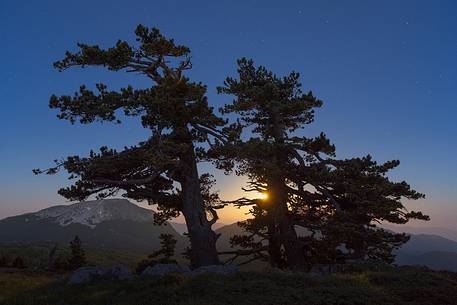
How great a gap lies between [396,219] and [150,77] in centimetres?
1886

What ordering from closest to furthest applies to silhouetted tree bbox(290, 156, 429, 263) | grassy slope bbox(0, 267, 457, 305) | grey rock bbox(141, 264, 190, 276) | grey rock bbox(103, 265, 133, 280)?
1. grassy slope bbox(0, 267, 457, 305)
2. grey rock bbox(141, 264, 190, 276)
3. grey rock bbox(103, 265, 133, 280)
4. silhouetted tree bbox(290, 156, 429, 263)

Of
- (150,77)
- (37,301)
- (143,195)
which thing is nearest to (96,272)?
(37,301)

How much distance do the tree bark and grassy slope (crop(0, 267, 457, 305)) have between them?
7.10m

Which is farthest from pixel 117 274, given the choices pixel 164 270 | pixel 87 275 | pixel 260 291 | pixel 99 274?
pixel 260 291

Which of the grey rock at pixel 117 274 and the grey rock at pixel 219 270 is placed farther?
the grey rock at pixel 117 274

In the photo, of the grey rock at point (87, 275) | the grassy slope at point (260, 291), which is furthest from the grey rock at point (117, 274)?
the grassy slope at point (260, 291)

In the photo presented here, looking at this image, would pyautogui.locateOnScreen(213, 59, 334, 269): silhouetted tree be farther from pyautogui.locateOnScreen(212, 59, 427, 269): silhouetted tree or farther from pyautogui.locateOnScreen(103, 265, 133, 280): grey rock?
pyautogui.locateOnScreen(103, 265, 133, 280): grey rock

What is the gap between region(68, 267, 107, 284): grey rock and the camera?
55.1 ft

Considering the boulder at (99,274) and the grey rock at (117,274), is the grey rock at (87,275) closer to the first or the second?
the boulder at (99,274)

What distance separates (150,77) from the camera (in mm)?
25609

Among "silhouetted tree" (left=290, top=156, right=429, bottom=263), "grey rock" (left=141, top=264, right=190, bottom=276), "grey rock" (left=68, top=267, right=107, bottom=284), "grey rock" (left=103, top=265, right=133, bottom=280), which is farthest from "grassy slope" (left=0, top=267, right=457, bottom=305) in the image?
"silhouetted tree" (left=290, top=156, right=429, bottom=263)

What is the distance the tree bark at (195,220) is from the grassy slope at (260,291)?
7.10 metres

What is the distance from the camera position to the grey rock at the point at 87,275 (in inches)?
661

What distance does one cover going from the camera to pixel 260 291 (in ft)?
42.0
